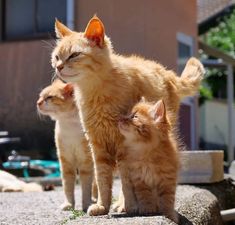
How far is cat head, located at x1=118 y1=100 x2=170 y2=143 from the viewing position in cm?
403

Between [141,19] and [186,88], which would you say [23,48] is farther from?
[186,88]

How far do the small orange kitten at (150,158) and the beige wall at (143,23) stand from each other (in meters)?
7.63

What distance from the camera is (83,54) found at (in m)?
4.26

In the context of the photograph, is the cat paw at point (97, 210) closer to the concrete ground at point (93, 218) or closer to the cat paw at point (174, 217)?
the concrete ground at point (93, 218)

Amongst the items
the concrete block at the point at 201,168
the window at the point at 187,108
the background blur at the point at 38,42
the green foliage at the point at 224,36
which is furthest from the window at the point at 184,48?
the concrete block at the point at 201,168

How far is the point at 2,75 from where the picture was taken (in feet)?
40.4

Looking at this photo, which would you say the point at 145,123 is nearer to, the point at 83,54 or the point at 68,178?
the point at 83,54

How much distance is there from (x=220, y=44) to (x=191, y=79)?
18773 millimetres

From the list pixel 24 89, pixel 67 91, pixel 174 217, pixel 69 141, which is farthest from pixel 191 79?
pixel 24 89

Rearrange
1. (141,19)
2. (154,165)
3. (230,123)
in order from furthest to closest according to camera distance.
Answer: (230,123)
(141,19)
(154,165)

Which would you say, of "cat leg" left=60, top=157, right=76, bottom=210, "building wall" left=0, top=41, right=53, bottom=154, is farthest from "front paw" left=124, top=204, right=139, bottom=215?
"building wall" left=0, top=41, right=53, bottom=154

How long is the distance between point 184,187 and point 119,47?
22.2 ft

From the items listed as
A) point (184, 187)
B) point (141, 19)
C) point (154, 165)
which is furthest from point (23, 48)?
point (154, 165)

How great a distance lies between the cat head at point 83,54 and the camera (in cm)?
423
